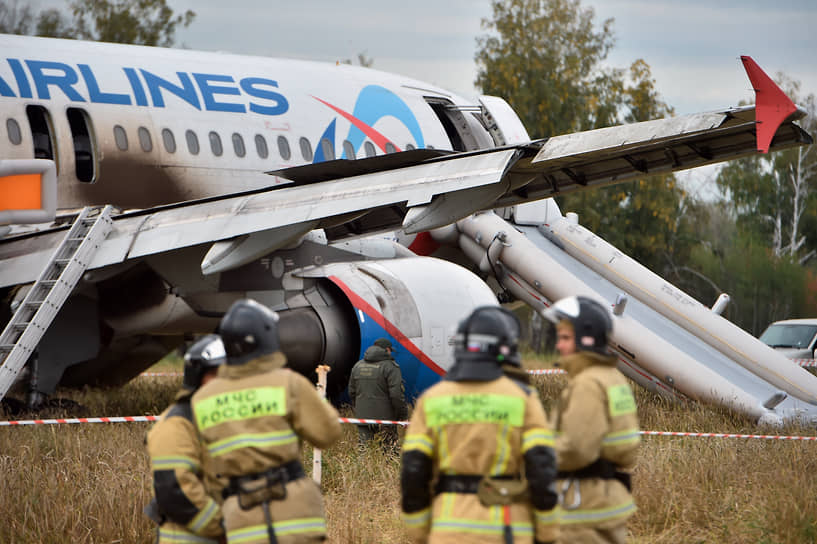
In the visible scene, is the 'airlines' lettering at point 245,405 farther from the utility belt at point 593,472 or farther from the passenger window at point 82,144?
the passenger window at point 82,144

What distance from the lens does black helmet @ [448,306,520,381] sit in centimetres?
504

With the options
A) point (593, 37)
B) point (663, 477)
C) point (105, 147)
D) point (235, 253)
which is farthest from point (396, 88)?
point (593, 37)

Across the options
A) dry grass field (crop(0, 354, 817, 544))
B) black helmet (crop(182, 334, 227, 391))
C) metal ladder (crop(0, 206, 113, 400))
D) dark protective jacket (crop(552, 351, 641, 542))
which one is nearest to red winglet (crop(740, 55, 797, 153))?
dry grass field (crop(0, 354, 817, 544))

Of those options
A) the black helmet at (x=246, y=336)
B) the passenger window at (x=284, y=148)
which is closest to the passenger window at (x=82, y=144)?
the passenger window at (x=284, y=148)

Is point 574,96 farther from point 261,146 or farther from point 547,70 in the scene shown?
point 261,146

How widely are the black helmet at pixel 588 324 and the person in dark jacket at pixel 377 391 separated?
6.05 meters

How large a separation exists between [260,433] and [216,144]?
9324 millimetres

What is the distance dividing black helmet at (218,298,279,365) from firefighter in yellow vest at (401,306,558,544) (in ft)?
2.83

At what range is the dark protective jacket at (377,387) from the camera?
1152cm

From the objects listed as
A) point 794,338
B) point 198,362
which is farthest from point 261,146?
point 794,338

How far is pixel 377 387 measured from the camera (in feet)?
38.0

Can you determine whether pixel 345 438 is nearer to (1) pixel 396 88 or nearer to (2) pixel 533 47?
(1) pixel 396 88

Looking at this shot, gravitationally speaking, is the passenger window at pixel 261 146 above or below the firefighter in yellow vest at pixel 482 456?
above

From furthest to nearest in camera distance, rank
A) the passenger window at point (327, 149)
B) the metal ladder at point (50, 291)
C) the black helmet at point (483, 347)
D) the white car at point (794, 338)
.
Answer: the white car at point (794, 338) → the passenger window at point (327, 149) → the metal ladder at point (50, 291) → the black helmet at point (483, 347)
